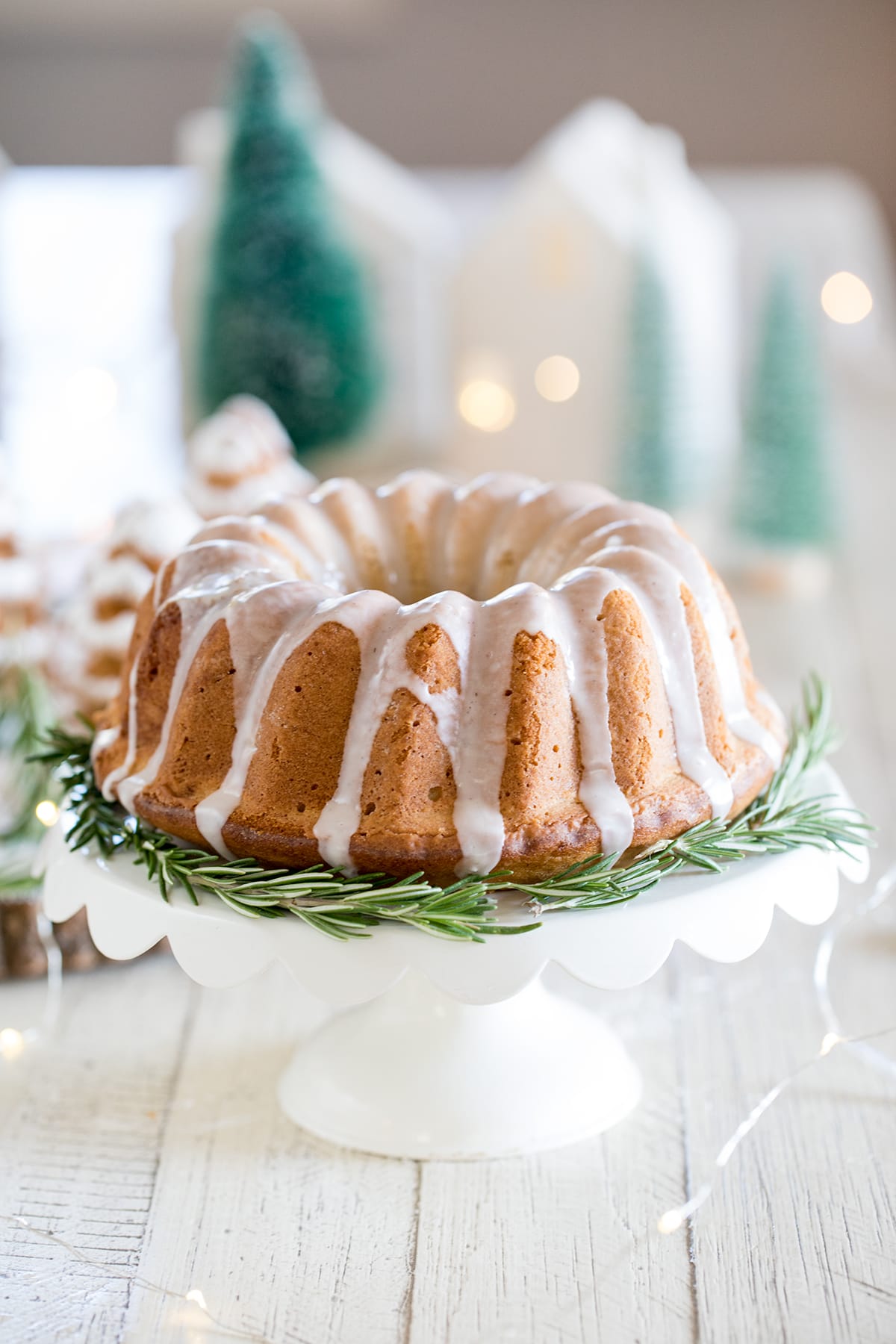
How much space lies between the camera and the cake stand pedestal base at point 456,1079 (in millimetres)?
1325

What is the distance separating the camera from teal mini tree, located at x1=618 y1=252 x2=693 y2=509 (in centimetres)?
299

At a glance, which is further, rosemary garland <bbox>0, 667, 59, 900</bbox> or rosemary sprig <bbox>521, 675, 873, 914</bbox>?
rosemary garland <bbox>0, 667, 59, 900</bbox>

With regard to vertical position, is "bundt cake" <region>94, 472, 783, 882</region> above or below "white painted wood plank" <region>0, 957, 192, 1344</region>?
above

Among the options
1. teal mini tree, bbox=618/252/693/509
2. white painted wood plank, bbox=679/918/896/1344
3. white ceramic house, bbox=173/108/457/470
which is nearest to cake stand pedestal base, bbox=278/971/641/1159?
white painted wood plank, bbox=679/918/896/1344

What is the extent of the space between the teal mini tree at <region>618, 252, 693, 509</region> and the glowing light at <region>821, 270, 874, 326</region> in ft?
4.85

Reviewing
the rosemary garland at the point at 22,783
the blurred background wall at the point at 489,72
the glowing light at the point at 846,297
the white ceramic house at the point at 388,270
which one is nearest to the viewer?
the rosemary garland at the point at 22,783

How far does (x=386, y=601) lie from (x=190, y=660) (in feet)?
0.55

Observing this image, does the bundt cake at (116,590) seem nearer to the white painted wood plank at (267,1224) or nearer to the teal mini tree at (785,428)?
the white painted wood plank at (267,1224)

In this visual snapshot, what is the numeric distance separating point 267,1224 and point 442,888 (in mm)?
336

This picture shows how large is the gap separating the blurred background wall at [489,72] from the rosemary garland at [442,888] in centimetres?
521

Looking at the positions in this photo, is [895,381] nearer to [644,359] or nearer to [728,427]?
[728,427]

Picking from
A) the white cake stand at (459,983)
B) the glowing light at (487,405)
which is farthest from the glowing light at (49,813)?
the glowing light at (487,405)

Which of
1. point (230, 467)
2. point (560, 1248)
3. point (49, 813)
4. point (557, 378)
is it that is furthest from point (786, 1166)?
point (557, 378)

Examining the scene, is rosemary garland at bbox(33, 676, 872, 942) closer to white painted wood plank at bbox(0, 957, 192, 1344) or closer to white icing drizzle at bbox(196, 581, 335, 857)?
white icing drizzle at bbox(196, 581, 335, 857)
